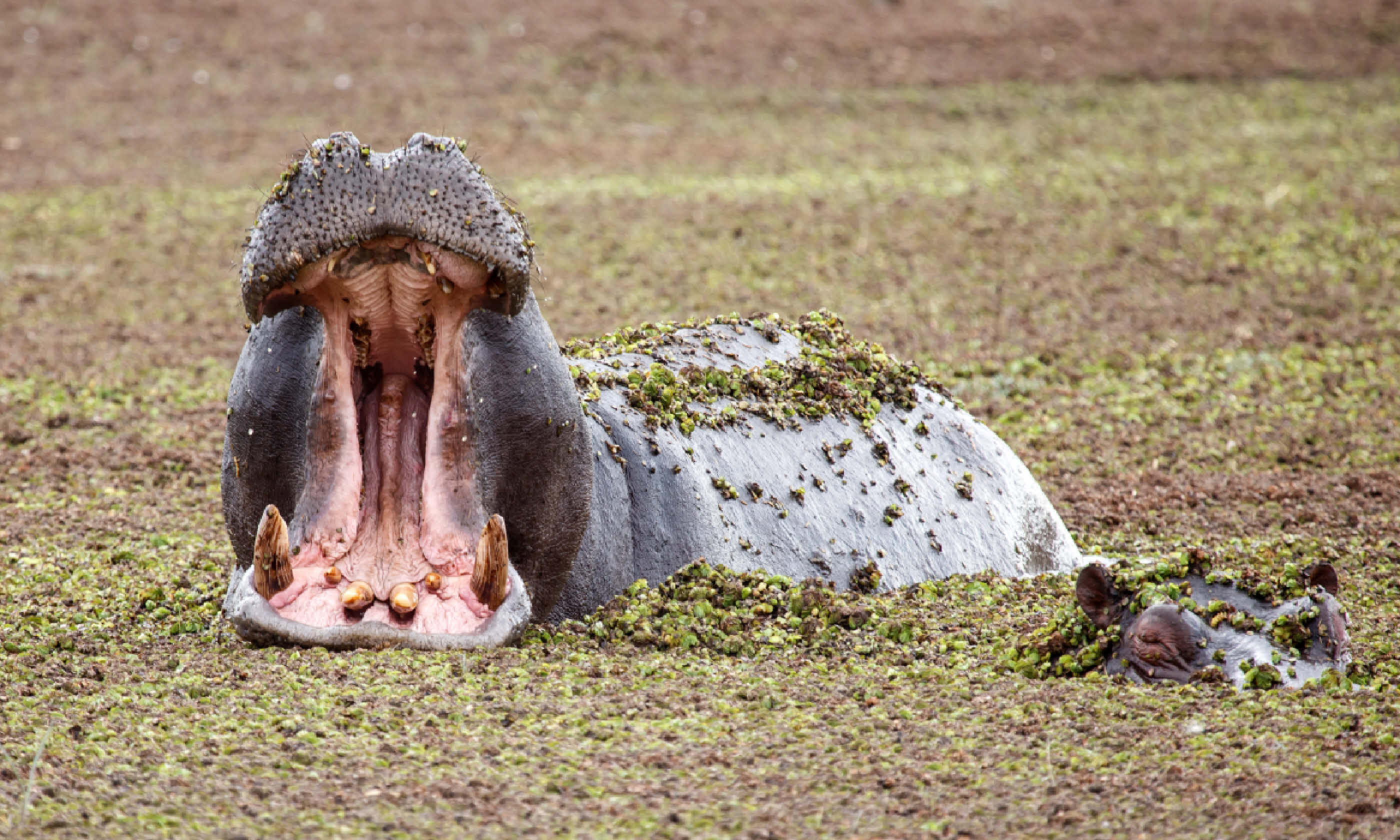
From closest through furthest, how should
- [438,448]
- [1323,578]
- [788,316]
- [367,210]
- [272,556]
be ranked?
[367,210] → [272,556] → [438,448] → [1323,578] → [788,316]

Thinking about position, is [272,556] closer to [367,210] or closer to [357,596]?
[357,596]

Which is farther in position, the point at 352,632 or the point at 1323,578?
the point at 1323,578

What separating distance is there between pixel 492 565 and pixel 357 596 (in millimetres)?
375

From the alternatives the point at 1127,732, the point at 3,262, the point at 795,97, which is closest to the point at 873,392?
the point at 1127,732

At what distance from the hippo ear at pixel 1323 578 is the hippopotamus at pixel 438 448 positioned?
1.43 metres

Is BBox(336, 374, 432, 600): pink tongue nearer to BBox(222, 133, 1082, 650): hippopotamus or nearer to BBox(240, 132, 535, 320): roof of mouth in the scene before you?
BBox(222, 133, 1082, 650): hippopotamus

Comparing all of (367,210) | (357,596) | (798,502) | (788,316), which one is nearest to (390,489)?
(357,596)

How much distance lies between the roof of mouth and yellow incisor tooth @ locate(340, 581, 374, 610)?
0.81 m

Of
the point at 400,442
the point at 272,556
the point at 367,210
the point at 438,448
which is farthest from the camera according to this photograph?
the point at 400,442

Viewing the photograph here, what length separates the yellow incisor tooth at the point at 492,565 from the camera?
4352 millimetres

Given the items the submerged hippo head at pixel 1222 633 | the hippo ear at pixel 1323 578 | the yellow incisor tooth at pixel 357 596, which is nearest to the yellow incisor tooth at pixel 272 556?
the yellow incisor tooth at pixel 357 596

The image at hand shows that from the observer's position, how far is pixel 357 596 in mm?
4402

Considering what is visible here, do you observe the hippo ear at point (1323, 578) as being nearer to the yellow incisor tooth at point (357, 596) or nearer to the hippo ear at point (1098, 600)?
the hippo ear at point (1098, 600)

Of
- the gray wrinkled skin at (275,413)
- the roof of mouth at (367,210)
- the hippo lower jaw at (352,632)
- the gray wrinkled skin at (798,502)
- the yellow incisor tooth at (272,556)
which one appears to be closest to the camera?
the roof of mouth at (367,210)
